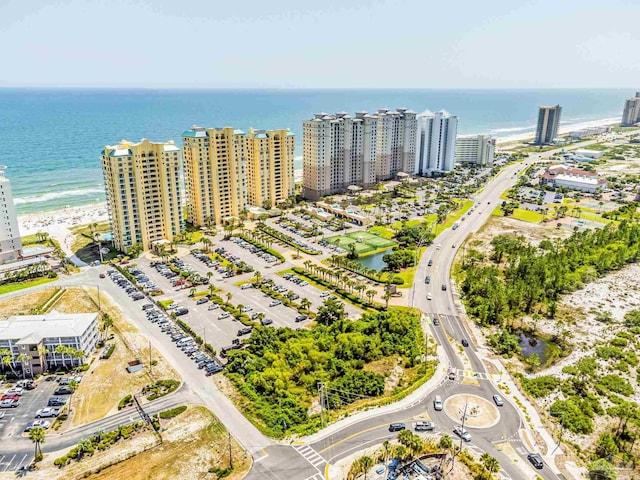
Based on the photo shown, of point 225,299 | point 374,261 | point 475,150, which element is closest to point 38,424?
point 225,299

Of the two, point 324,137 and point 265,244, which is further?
point 324,137

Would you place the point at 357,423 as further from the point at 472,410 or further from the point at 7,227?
the point at 7,227

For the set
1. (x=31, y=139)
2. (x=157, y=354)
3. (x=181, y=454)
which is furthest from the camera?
(x=31, y=139)

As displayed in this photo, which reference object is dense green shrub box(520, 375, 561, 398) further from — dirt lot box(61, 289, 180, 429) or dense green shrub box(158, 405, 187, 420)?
dirt lot box(61, 289, 180, 429)

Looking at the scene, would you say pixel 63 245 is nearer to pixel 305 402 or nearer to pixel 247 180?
pixel 247 180

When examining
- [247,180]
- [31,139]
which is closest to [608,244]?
[247,180]

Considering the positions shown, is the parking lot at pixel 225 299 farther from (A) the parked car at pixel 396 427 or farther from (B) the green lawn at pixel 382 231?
(B) the green lawn at pixel 382 231

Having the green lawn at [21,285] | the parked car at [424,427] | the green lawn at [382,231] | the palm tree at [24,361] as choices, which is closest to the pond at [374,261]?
the green lawn at [382,231]
